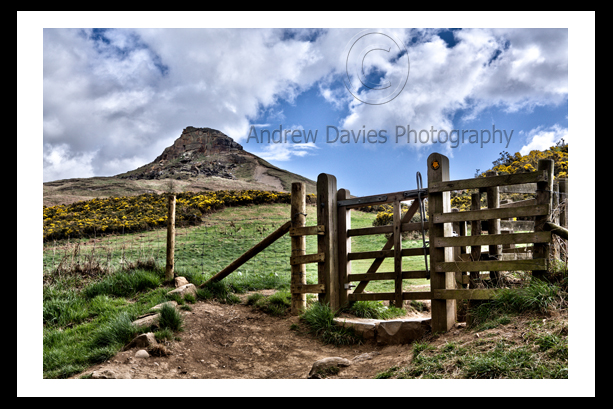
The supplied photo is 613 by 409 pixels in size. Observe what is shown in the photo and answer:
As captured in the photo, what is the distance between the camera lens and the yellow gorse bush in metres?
17.2

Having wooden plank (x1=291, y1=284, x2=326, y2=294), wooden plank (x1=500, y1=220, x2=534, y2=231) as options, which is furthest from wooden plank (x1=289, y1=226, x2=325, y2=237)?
wooden plank (x1=500, y1=220, x2=534, y2=231)

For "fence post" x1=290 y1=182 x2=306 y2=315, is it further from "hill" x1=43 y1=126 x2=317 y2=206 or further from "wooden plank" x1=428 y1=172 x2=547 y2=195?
"hill" x1=43 y1=126 x2=317 y2=206

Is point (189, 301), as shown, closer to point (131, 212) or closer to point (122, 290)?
point (122, 290)

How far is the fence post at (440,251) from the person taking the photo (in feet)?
19.1

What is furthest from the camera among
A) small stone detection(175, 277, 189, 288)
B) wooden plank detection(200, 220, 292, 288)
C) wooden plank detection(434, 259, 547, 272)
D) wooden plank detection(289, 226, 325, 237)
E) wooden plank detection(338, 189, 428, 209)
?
small stone detection(175, 277, 189, 288)

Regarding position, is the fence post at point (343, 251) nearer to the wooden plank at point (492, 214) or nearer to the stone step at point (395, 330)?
the stone step at point (395, 330)

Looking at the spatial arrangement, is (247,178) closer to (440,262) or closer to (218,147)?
(218,147)

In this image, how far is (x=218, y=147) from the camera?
156 ft

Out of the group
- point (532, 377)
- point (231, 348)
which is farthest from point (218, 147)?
point (532, 377)

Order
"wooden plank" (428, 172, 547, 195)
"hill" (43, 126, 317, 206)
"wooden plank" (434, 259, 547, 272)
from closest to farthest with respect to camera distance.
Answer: "wooden plank" (434, 259, 547, 272) → "wooden plank" (428, 172, 547, 195) → "hill" (43, 126, 317, 206)

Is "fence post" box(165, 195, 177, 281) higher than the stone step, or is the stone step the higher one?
"fence post" box(165, 195, 177, 281)

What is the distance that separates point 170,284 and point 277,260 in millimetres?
4572

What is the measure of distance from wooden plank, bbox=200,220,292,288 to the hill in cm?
1801

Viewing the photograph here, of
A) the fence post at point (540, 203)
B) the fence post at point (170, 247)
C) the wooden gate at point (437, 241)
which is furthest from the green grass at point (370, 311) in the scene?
the fence post at point (170, 247)
